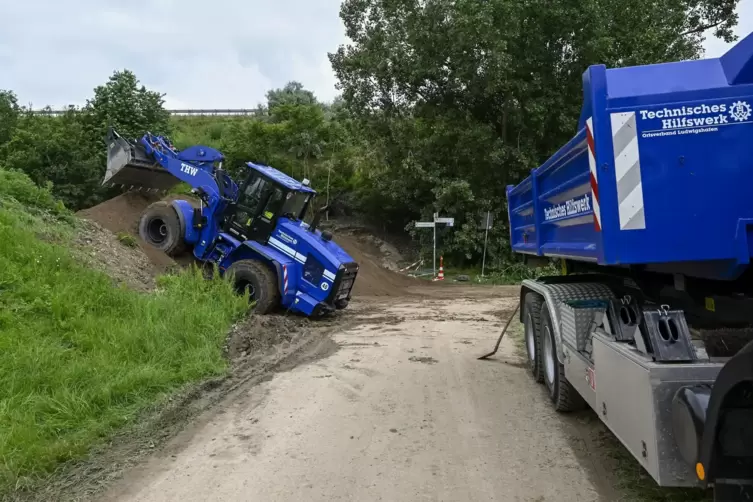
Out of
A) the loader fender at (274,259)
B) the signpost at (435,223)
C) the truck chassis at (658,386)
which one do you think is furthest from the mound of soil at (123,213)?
the truck chassis at (658,386)

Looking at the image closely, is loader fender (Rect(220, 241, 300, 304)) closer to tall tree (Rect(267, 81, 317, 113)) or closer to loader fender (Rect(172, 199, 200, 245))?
loader fender (Rect(172, 199, 200, 245))

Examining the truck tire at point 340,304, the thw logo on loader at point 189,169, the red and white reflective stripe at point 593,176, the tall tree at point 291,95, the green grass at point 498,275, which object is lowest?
the truck tire at point 340,304

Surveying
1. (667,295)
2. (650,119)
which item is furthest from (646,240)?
(667,295)

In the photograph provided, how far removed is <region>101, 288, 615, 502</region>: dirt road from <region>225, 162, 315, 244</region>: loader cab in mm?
4888

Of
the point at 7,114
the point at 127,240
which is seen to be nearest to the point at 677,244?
the point at 127,240

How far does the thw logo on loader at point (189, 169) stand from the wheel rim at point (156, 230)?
145 cm

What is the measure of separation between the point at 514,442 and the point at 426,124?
67.9 feet

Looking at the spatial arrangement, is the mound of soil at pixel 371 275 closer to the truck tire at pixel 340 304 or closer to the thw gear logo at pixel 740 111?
the truck tire at pixel 340 304

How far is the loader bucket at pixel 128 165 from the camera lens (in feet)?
48.0

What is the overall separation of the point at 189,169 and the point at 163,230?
68.5 inches

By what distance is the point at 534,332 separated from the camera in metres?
7.00

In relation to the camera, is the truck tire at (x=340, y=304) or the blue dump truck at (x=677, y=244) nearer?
the blue dump truck at (x=677, y=244)

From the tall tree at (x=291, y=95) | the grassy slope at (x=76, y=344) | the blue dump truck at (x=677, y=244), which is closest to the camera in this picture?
the blue dump truck at (x=677, y=244)

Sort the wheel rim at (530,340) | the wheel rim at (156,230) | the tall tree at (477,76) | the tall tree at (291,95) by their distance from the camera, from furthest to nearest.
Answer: the tall tree at (291,95), the tall tree at (477,76), the wheel rim at (156,230), the wheel rim at (530,340)
